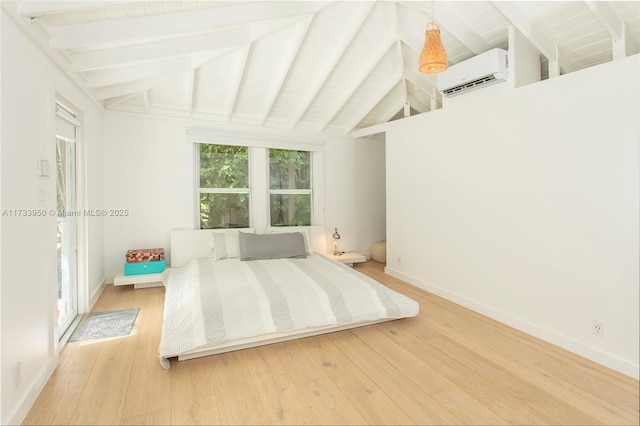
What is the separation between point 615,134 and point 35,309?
3.65 meters

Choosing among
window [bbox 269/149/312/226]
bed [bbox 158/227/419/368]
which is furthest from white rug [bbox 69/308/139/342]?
window [bbox 269/149/312/226]

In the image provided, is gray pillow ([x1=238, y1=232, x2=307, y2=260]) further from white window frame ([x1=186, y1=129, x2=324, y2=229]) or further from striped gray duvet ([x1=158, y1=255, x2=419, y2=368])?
white window frame ([x1=186, y1=129, x2=324, y2=229])

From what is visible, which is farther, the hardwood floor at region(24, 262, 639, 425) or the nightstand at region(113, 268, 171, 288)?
the nightstand at region(113, 268, 171, 288)

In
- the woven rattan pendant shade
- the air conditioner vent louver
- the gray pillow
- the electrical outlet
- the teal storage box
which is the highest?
the air conditioner vent louver

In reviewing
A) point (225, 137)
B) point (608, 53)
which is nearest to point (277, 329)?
point (225, 137)

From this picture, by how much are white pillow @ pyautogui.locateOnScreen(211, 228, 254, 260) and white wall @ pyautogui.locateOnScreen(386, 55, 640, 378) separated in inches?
87.9

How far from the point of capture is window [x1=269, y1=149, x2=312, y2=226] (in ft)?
16.0

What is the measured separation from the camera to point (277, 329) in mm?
2438

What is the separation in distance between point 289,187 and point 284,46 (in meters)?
2.19

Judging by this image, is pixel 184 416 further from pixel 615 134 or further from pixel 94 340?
pixel 615 134

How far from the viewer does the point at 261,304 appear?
2.54m

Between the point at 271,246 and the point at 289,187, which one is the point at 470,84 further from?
the point at 289,187

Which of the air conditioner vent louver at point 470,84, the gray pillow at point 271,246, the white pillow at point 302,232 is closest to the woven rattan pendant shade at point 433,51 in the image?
the air conditioner vent louver at point 470,84

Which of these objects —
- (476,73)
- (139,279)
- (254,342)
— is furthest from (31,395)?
(476,73)
